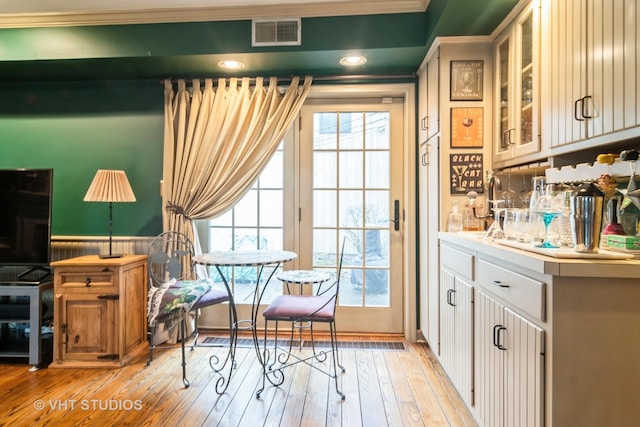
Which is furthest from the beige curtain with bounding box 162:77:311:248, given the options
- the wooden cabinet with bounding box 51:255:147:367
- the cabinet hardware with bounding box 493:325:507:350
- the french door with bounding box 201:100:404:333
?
the cabinet hardware with bounding box 493:325:507:350

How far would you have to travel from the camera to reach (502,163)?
2.15 metres

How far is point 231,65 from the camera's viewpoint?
2.71 meters

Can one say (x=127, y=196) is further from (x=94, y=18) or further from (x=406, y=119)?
(x=406, y=119)

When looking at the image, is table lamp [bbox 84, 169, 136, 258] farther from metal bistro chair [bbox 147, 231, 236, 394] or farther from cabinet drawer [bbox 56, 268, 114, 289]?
metal bistro chair [bbox 147, 231, 236, 394]

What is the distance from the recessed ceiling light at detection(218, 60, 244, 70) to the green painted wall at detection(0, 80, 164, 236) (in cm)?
68

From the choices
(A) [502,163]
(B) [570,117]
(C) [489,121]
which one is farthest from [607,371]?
(C) [489,121]

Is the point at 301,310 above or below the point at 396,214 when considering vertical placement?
below

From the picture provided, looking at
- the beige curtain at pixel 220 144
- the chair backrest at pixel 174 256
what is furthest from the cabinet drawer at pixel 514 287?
the chair backrest at pixel 174 256

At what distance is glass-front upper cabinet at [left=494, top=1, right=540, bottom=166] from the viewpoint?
1.81 metres

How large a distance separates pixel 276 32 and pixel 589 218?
7.34 feet

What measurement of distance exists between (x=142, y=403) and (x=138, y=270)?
3.41 feet

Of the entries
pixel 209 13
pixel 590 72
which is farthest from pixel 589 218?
pixel 209 13

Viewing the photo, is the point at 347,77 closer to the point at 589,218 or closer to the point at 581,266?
the point at 589,218

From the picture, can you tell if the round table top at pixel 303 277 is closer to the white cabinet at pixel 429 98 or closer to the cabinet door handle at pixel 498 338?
the cabinet door handle at pixel 498 338
